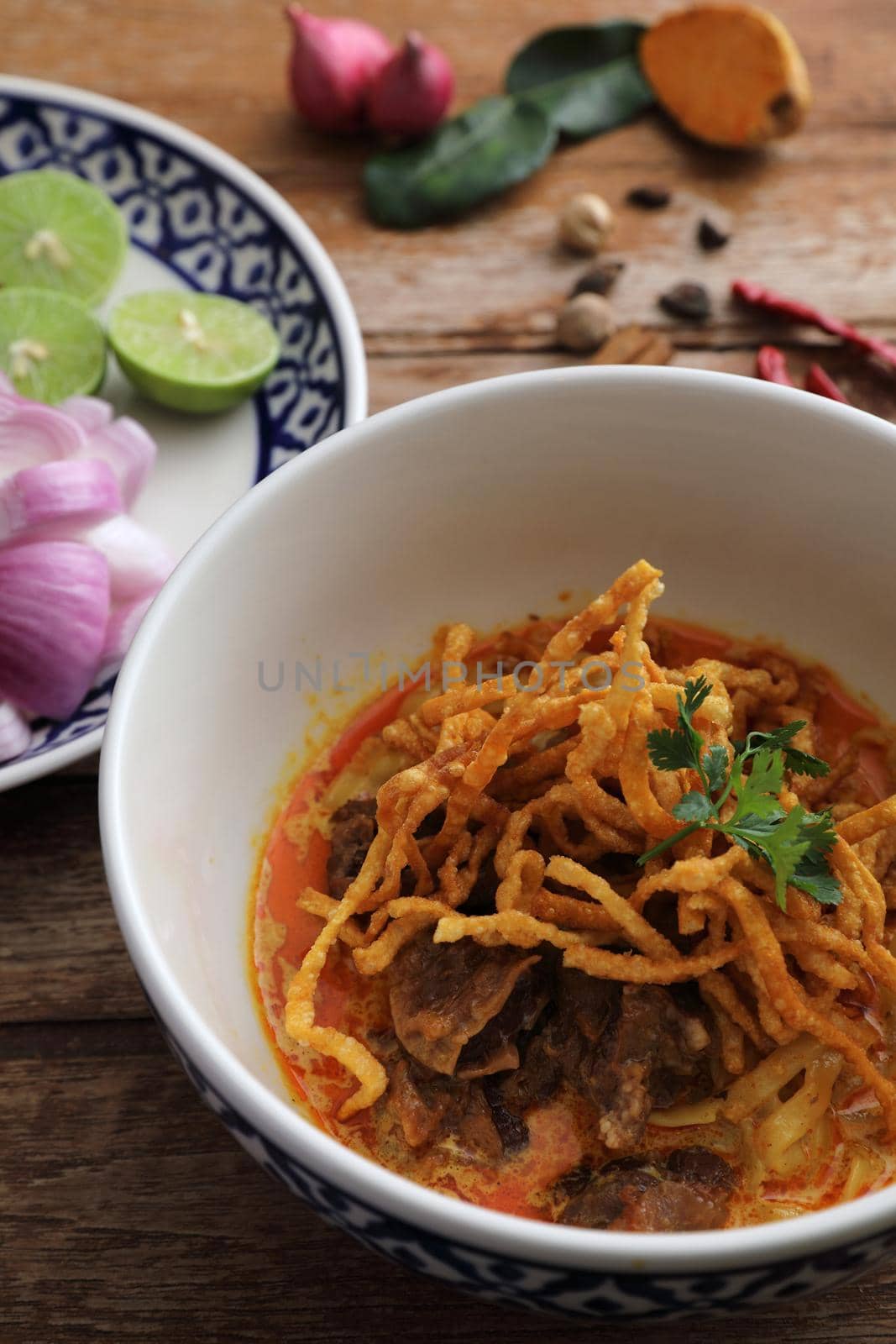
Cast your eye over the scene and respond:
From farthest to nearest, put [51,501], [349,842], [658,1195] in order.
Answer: [51,501] → [349,842] → [658,1195]

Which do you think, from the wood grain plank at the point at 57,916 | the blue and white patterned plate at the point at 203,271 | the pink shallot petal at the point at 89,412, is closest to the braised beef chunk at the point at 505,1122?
the wood grain plank at the point at 57,916

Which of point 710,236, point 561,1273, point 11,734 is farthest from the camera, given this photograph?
point 710,236

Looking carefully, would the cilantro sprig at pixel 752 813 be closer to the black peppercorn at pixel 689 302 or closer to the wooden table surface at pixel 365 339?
the wooden table surface at pixel 365 339

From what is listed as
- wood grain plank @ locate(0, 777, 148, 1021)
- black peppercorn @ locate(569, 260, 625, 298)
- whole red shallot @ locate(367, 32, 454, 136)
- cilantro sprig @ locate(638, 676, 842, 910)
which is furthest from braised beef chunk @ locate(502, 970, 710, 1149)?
whole red shallot @ locate(367, 32, 454, 136)

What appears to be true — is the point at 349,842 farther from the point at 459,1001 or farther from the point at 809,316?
the point at 809,316

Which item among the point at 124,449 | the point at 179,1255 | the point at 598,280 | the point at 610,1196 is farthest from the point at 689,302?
the point at 179,1255

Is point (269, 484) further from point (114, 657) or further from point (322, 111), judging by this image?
point (322, 111)

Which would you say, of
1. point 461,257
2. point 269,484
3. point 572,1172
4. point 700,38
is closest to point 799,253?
point 700,38
